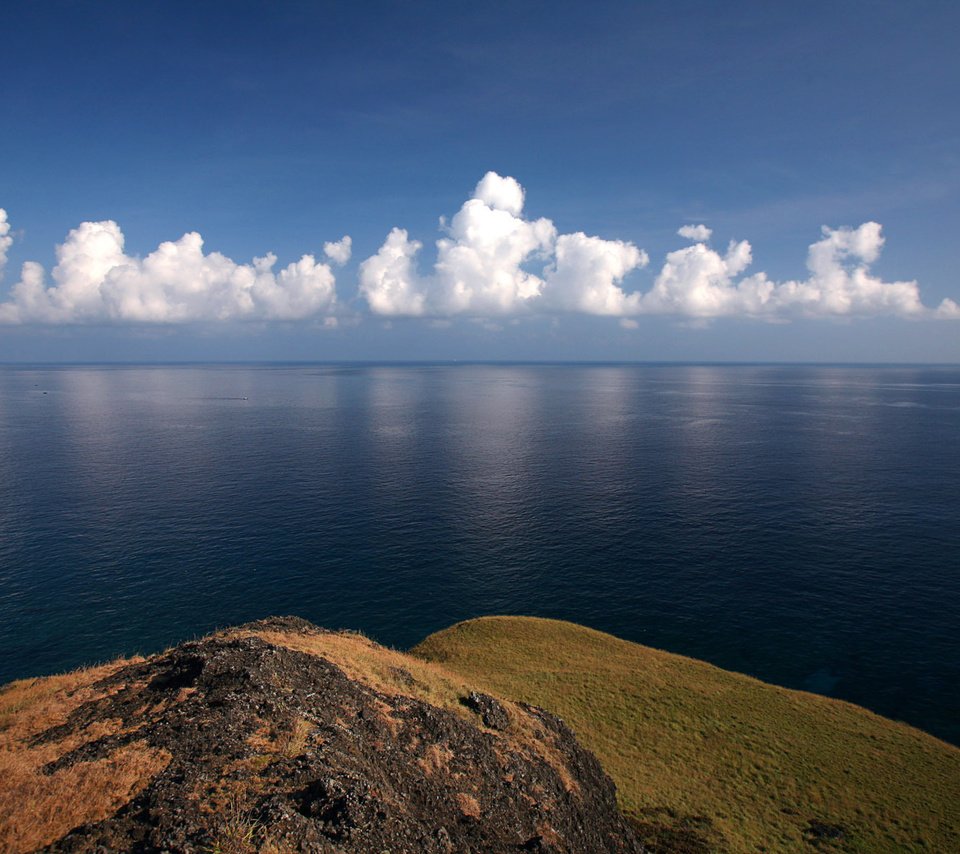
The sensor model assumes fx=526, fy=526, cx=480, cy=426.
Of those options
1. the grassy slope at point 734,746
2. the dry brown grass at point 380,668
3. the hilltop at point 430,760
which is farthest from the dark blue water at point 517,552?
the dry brown grass at point 380,668

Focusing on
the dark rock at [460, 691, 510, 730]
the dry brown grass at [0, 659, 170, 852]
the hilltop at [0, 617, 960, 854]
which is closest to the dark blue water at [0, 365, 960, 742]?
the hilltop at [0, 617, 960, 854]

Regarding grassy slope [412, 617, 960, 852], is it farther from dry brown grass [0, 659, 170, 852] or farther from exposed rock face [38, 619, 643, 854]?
dry brown grass [0, 659, 170, 852]

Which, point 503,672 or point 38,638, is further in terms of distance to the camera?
point 38,638

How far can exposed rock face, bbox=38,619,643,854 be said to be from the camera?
21.0 metres

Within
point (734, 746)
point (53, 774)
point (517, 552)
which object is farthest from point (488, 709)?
point (517, 552)

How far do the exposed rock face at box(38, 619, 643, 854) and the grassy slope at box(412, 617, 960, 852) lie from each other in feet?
24.2

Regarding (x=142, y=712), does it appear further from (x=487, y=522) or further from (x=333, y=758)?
(x=487, y=522)

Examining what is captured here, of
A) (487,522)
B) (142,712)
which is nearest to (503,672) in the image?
(142,712)

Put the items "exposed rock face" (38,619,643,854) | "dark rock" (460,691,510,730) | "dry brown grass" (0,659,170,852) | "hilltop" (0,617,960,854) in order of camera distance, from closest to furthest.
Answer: "dry brown grass" (0,659,170,852) < "exposed rock face" (38,619,643,854) < "hilltop" (0,617,960,854) < "dark rock" (460,691,510,730)

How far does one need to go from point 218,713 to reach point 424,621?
1629 inches

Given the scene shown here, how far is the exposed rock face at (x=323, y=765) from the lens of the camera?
20969 mm

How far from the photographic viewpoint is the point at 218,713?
27.6m

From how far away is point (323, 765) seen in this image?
24922 millimetres

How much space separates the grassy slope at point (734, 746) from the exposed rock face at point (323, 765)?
737cm
